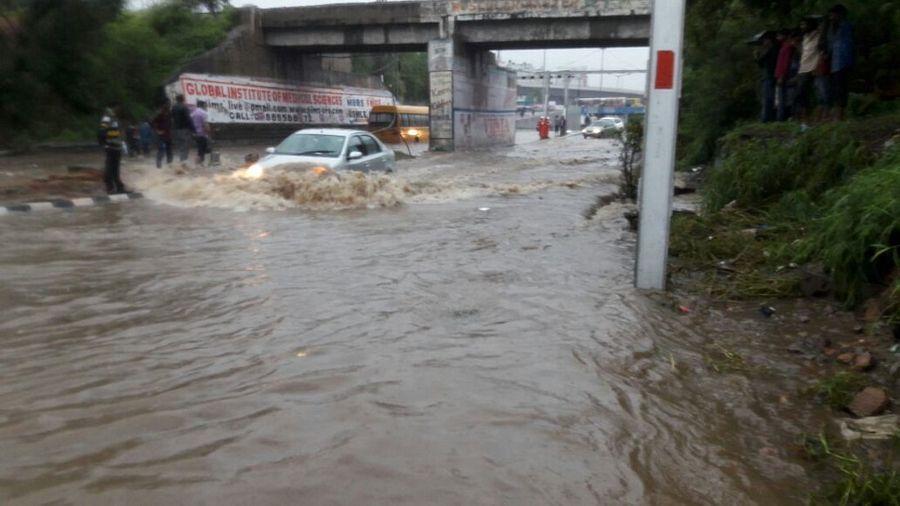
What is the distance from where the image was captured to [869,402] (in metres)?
4.06

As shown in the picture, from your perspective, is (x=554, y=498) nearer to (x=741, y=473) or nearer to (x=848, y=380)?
(x=741, y=473)

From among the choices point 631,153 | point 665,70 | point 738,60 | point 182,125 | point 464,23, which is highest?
point 464,23

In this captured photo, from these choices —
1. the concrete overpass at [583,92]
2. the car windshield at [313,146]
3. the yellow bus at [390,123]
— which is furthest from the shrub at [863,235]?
the concrete overpass at [583,92]

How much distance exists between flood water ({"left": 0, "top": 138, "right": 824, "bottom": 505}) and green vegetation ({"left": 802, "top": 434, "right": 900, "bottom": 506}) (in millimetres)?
145

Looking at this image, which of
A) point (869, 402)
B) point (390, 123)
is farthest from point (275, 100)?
point (869, 402)

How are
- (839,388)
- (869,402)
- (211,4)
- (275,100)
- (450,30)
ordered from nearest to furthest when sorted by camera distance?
1. (869,402)
2. (839,388)
3. (450,30)
4. (275,100)
5. (211,4)

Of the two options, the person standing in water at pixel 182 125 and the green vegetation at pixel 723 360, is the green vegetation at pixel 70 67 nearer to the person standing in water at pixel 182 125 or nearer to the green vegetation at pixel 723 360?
the person standing in water at pixel 182 125

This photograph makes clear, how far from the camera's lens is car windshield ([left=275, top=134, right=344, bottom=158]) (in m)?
13.5

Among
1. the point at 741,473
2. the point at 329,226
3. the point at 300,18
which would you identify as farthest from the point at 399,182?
the point at 300,18

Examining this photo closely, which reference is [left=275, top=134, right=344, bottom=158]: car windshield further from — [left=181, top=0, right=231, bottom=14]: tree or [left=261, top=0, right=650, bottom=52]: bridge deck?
[left=181, top=0, right=231, bottom=14]: tree

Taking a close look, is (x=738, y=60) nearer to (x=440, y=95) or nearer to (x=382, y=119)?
(x=440, y=95)

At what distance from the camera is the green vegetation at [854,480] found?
3.08m

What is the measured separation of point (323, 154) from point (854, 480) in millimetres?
11274

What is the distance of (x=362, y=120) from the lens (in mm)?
41469
